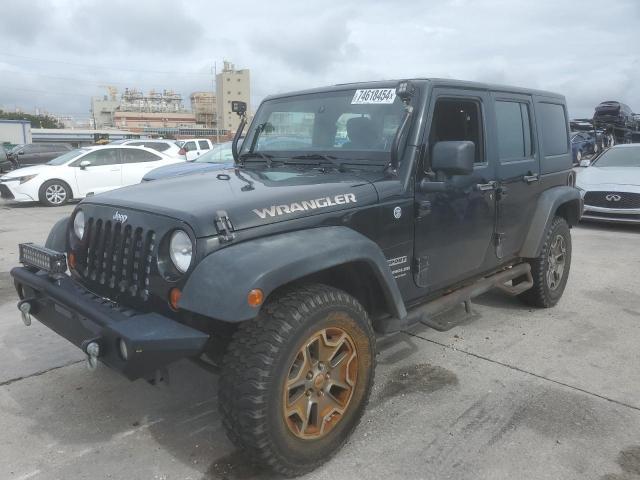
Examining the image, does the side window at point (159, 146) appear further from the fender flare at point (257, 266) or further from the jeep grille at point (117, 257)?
the fender flare at point (257, 266)

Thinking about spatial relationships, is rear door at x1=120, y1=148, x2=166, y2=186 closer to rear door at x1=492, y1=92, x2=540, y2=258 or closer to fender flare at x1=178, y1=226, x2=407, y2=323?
rear door at x1=492, y1=92, x2=540, y2=258

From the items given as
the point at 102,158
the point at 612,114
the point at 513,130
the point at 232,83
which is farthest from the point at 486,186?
the point at 232,83

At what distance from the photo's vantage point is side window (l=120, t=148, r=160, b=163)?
44.4ft

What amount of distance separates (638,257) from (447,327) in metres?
5.15

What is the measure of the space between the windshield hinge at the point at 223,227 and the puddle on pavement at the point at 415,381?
5.02ft

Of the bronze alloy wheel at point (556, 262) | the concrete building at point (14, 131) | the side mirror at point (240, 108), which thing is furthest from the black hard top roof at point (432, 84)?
the concrete building at point (14, 131)

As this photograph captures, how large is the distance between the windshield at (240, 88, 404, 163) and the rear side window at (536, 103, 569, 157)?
192 cm

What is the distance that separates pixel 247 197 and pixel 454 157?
1.22 meters

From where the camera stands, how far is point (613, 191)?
362 inches

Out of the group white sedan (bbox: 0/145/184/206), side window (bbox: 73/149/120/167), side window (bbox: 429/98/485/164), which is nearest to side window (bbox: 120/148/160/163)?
white sedan (bbox: 0/145/184/206)

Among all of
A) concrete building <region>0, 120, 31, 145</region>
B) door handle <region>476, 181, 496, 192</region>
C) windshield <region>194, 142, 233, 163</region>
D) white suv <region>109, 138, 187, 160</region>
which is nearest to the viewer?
door handle <region>476, 181, 496, 192</region>

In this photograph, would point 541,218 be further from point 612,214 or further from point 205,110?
point 205,110

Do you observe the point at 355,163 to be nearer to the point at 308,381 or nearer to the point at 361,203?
the point at 361,203

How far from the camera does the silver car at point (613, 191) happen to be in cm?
902
